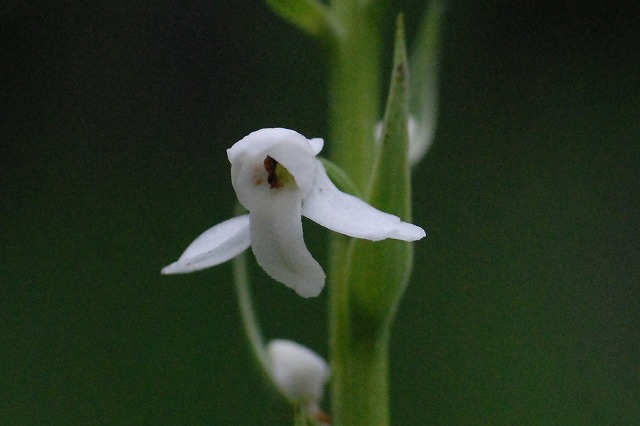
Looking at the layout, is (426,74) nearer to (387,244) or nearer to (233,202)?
(387,244)

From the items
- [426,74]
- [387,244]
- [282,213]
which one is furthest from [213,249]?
[426,74]

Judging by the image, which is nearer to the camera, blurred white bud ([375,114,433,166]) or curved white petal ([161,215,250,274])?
curved white petal ([161,215,250,274])

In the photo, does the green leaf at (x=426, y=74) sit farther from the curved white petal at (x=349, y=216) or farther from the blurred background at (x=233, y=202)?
the blurred background at (x=233, y=202)

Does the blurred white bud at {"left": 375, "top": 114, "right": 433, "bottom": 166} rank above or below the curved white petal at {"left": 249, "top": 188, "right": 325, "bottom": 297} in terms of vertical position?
above

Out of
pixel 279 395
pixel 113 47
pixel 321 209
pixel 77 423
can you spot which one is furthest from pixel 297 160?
pixel 113 47

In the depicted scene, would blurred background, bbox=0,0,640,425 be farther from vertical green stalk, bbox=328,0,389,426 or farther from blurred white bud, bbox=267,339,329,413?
vertical green stalk, bbox=328,0,389,426

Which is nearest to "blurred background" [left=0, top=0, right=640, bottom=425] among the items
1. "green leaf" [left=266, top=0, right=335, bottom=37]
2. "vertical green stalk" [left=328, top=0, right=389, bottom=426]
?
"vertical green stalk" [left=328, top=0, right=389, bottom=426]

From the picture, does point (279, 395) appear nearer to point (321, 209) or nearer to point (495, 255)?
point (321, 209)
